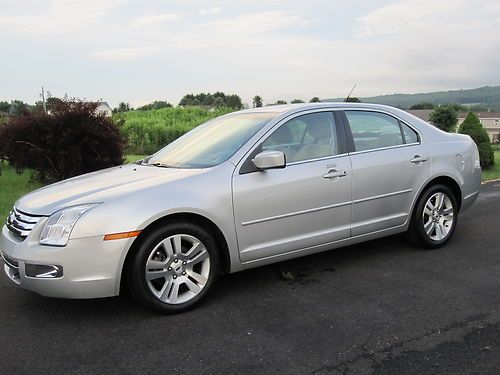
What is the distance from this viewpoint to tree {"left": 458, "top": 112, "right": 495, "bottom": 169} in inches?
594

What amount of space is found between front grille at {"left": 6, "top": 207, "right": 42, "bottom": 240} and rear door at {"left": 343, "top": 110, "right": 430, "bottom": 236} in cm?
276

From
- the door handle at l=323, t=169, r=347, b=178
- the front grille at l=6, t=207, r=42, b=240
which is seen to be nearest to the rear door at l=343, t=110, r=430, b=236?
the door handle at l=323, t=169, r=347, b=178

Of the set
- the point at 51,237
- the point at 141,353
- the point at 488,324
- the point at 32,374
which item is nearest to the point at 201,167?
the point at 51,237

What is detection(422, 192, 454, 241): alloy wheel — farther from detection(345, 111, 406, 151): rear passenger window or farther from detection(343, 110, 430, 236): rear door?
detection(345, 111, 406, 151): rear passenger window

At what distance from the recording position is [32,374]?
10.3ft

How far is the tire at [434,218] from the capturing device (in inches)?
215

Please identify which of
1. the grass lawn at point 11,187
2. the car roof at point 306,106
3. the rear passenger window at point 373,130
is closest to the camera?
the car roof at point 306,106

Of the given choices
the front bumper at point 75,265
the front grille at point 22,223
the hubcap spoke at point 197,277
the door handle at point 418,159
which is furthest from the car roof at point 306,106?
the front grille at point 22,223

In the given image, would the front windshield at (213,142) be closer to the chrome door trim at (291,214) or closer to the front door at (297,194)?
the front door at (297,194)

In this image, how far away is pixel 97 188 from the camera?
163 inches

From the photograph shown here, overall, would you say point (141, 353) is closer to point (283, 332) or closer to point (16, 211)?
point (283, 332)

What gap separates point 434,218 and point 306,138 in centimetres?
182

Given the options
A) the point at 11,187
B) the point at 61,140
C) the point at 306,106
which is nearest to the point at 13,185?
the point at 11,187

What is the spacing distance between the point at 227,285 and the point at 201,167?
1090 millimetres
